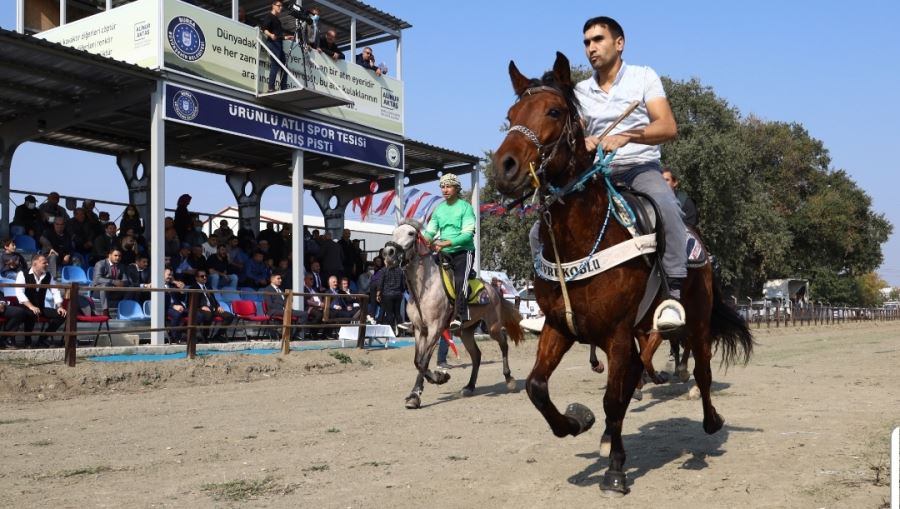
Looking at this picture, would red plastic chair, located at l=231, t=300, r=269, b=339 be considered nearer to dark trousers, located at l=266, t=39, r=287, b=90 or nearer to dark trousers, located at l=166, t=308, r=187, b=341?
dark trousers, located at l=166, t=308, r=187, b=341

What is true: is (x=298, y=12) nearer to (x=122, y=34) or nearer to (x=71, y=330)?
(x=122, y=34)

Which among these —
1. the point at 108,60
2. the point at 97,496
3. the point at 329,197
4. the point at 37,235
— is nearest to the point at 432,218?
the point at 97,496

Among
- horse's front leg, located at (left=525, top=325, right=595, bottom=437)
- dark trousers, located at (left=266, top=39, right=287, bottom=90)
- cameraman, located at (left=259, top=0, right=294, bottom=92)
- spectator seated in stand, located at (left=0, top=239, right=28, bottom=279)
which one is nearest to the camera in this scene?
horse's front leg, located at (left=525, top=325, right=595, bottom=437)

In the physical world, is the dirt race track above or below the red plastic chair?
below

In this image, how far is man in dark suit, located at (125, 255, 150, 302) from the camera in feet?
48.8

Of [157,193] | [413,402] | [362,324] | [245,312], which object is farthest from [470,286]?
[157,193]

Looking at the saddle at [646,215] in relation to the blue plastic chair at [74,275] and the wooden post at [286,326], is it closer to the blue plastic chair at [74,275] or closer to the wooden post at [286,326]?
the wooden post at [286,326]

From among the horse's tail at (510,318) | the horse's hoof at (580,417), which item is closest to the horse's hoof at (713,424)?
the horse's hoof at (580,417)

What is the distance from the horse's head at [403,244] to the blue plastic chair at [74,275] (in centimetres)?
838

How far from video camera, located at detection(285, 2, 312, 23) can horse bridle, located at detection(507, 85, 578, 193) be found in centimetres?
1439

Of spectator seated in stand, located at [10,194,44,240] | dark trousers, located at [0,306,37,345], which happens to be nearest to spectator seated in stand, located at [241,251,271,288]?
spectator seated in stand, located at [10,194,44,240]

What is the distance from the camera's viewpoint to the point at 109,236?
1641cm

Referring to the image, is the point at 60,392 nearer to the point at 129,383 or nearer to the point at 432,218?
the point at 129,383

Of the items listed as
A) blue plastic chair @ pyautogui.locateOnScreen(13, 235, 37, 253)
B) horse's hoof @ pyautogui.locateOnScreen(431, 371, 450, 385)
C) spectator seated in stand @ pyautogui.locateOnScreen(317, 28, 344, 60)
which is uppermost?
spectator seated in stand @ pyautogui.locateOnScreen(317, 28, 344, 60)
